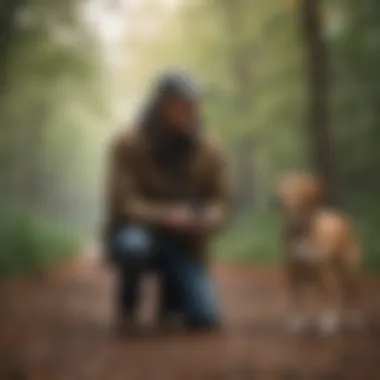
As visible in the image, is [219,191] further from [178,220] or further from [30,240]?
[30,240]

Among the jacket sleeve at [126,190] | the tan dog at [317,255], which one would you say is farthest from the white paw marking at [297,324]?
the jacket sleeve at [126,190]

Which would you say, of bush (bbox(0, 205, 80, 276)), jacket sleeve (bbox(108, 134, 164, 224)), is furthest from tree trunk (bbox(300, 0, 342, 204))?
bush (bbox(0, 205, 80, 276))

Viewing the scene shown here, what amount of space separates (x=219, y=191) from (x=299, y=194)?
12 cm

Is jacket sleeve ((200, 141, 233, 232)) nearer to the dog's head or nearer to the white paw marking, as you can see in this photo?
the dog's head

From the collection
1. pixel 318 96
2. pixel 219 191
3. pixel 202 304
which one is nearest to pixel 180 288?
pixel 202 304

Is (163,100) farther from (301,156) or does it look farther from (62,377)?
(62,377)

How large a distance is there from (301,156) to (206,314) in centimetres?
27

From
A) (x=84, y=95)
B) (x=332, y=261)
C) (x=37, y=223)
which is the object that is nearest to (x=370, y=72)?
(x=332, y=261)

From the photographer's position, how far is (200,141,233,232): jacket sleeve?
1.42m

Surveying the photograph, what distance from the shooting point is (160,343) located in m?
1.41

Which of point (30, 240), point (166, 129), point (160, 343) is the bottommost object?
point (160, 343)

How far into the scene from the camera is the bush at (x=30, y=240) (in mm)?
1412

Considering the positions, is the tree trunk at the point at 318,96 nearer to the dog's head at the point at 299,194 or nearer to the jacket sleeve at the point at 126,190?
the dog's head at the point at 299,194

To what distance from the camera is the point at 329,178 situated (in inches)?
56.1
